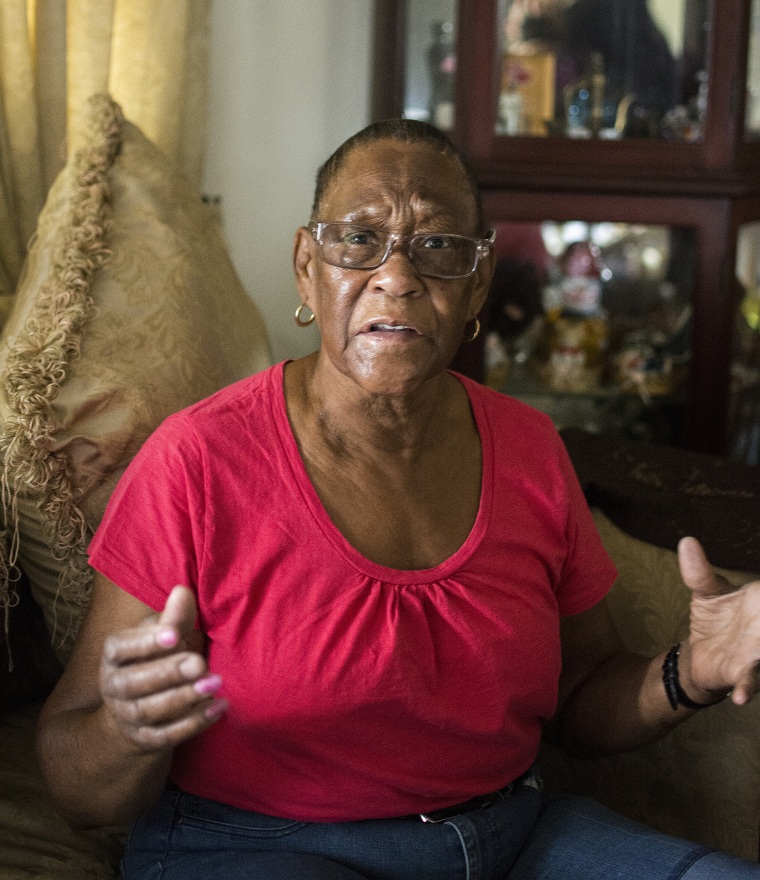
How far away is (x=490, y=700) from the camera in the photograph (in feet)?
3.75

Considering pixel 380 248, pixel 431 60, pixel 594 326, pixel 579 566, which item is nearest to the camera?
pixel 380 248

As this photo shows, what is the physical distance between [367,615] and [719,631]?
39 cm

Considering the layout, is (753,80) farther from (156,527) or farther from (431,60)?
(156,527)

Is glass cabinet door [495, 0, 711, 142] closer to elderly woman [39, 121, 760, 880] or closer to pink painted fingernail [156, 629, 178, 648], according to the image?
elderly woman [39, 121, 760, 880]

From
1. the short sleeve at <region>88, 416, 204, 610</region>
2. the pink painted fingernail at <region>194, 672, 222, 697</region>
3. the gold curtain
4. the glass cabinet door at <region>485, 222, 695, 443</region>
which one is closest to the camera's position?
the pink painted fingernail at <region>194, 672, 222, 697</region>

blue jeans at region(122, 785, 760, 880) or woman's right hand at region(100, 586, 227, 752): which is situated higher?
woman's right hand at region(100, 586, 227, 752)

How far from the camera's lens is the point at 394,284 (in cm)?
113

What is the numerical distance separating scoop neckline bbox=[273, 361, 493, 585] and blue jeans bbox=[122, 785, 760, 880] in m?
0.26

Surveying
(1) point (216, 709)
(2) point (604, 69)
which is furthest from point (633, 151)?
(1) point (216, 709)

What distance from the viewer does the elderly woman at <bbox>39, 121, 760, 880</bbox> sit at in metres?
1.05

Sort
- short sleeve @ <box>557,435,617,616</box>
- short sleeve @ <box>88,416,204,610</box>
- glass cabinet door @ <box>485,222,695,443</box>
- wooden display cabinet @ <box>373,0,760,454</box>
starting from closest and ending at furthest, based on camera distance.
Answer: short sleeve @ <box>88,416,204,610</box> → short sleeve @ <box>557,435,617,616</box> → wooden display cabinet @ <box>373,0,760,454</box> → glass cabinet door @ <box>485,222,695,443</box>

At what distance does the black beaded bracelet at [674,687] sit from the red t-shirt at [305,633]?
15 cm

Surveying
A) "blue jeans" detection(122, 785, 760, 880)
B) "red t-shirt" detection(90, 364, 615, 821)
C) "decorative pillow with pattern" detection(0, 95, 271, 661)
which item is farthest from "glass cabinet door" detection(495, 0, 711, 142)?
"blue jeans" detection(122, 785, 760, 880)

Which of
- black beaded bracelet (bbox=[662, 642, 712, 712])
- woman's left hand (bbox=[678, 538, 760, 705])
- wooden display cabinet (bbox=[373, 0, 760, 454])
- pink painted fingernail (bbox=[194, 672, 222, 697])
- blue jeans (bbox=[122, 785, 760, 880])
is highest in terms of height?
wooden display cabinet (bbox=[373, 0, 760, 454])
